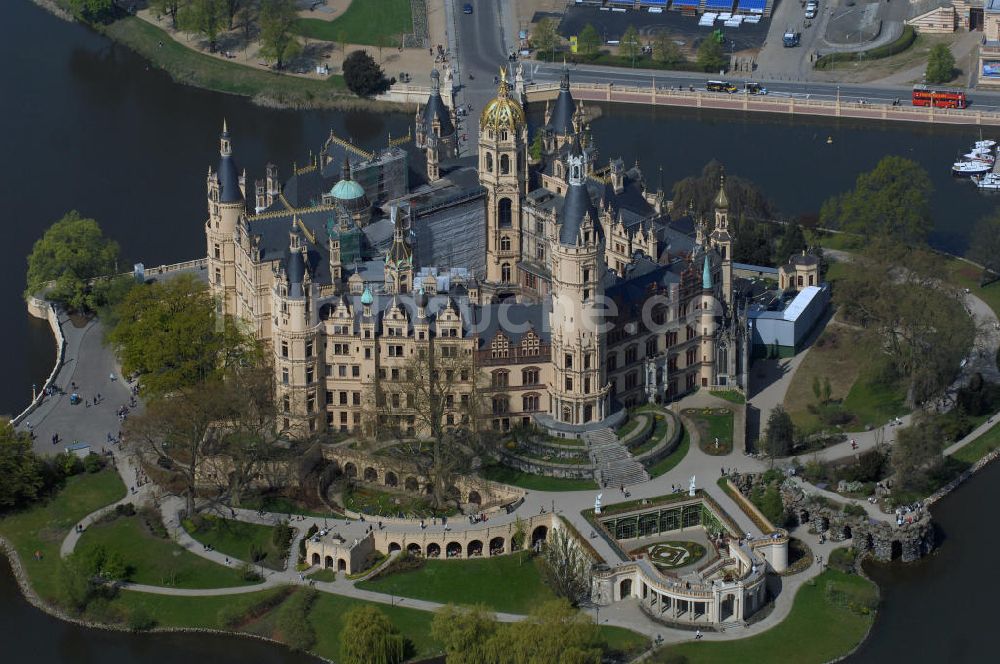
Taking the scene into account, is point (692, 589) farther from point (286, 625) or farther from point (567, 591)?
point (286, 625)

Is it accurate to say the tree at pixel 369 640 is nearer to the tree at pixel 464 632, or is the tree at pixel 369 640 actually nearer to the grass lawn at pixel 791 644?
the tree at pixel 464 632

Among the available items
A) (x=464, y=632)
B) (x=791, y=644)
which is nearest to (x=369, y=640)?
(x=464, y=632)

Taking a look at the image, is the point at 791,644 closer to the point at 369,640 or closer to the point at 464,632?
the point at 464,632

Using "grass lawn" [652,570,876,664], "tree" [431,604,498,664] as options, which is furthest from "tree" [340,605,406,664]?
"grass lawn" [652,570,876,664]

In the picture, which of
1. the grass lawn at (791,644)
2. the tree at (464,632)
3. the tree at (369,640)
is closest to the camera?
the tree at (464,632)

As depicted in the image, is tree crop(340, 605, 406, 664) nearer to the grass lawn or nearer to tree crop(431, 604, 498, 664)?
tree crop(431, 604, 498, 664)

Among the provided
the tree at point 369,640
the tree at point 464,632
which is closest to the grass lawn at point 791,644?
the tree at point 464,632
